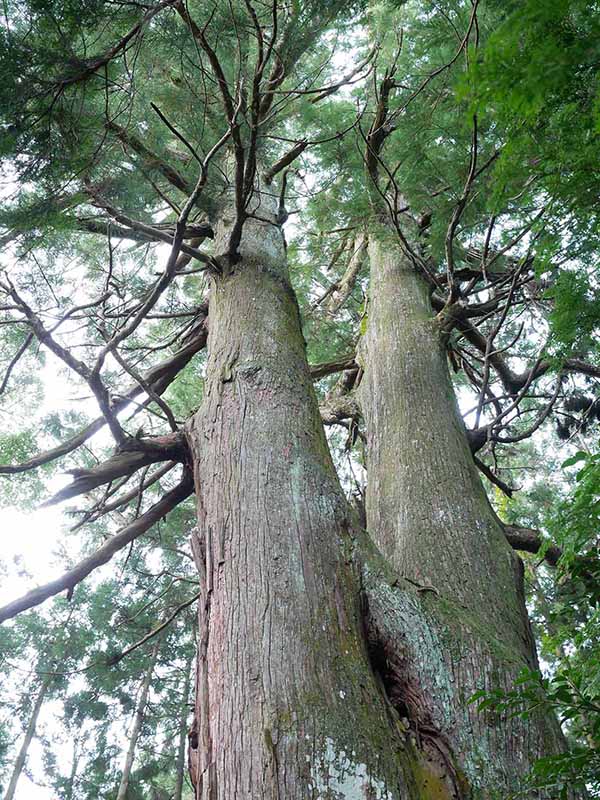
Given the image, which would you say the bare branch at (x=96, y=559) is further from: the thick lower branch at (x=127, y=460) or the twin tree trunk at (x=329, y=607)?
the twin tree trunk at (x=329, y=607)

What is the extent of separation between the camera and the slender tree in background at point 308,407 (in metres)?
1.47

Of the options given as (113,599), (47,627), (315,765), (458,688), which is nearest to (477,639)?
(458,688)

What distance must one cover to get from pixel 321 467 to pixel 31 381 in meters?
7.55

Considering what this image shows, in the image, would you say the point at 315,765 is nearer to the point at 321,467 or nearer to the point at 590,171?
the point at 321,467

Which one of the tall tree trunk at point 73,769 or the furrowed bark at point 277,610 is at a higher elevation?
the tall tree trunk at point 73,769

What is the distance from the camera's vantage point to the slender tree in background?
1.47 m

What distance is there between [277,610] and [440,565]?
84 centimetres

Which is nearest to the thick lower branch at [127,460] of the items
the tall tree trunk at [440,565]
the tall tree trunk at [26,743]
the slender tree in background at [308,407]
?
the slender tree in background at [308,407]

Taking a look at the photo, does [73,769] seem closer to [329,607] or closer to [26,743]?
[26,743]

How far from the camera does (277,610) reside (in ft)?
5.29

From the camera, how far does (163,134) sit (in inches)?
153

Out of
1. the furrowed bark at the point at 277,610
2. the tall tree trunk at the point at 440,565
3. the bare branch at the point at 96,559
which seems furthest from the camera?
the bare branch at the point at 96,559

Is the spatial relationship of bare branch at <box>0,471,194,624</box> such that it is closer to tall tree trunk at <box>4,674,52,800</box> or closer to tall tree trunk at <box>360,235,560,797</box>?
tall tree trunk at <box>360,235,560,797</box>

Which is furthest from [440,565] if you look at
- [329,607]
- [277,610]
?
[277,610]
